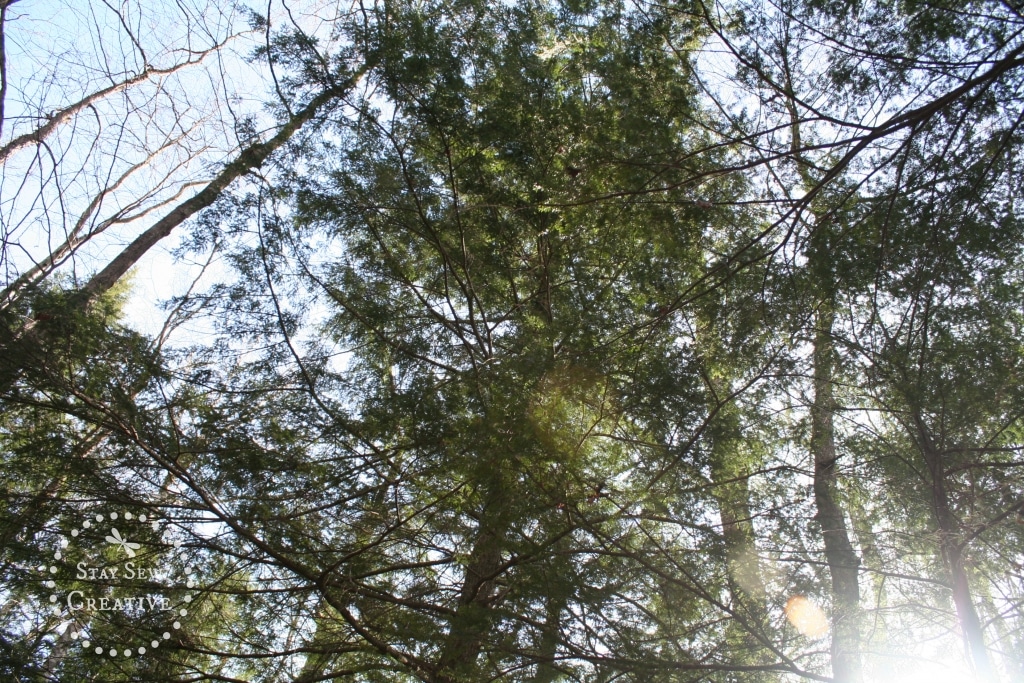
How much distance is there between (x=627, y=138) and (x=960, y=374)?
90.4 inches

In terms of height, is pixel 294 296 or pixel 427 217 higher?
pixel 427 217

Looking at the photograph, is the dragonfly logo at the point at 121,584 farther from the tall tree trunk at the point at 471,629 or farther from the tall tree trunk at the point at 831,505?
the tall tree trunk at the point at 831,505

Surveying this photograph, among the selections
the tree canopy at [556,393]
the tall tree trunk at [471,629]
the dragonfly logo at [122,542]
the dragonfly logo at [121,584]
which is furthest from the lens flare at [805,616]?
the dragonfly logo at [122,542]

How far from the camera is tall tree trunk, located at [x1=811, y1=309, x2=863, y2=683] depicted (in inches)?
146

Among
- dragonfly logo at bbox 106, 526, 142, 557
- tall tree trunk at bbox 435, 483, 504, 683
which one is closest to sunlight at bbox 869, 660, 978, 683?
tall tree trunk at bbox 435, 483, 504, 683

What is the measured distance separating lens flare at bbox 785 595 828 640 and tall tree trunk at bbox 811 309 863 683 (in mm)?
179

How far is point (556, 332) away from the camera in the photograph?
3.77 m

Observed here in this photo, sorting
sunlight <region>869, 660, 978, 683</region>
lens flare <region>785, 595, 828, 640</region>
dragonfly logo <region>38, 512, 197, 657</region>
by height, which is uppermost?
sunlight <region>869, 660, 978, 683</region>

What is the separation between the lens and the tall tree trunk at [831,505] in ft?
12.1

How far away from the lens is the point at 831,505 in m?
3.98

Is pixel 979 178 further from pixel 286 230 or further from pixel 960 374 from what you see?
pixel 286 230

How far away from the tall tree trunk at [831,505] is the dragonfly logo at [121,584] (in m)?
3.64

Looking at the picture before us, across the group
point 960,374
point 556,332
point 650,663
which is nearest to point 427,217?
point 556,332

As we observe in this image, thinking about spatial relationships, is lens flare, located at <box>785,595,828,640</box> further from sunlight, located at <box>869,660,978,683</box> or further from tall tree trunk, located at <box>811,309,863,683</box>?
sunlight, located at <box>869,660,978,683</box>
